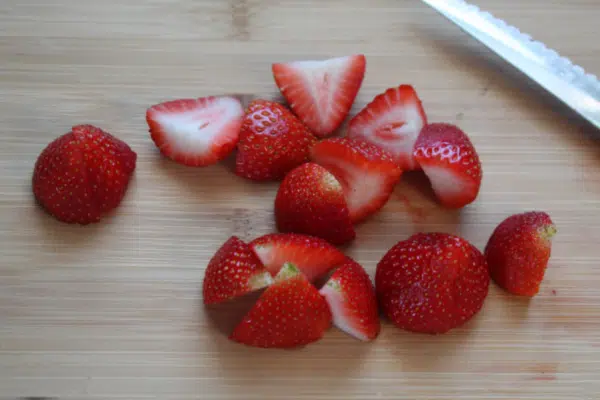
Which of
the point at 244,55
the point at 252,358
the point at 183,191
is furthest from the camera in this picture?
the point at 244,55

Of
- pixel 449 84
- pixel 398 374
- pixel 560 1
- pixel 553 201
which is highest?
pixel 560 1

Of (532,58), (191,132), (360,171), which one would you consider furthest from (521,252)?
(191,132)

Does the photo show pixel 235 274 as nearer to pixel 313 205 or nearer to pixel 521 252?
pixel 313 205

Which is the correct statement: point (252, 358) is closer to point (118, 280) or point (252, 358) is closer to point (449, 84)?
point (118, 280)

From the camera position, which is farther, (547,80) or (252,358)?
(547,80)

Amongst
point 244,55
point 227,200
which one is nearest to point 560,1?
point 244,55

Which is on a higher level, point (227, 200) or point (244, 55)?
point (244, 55)
